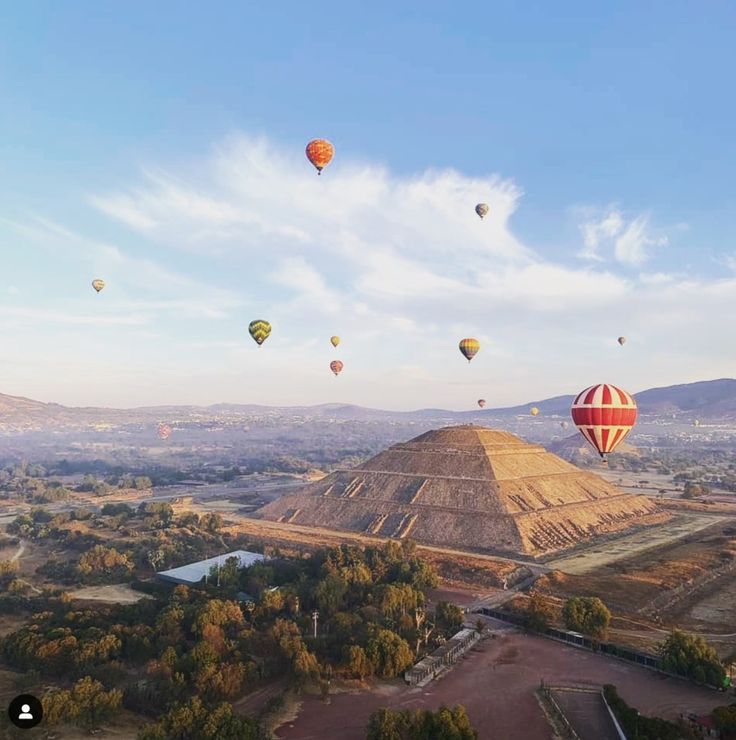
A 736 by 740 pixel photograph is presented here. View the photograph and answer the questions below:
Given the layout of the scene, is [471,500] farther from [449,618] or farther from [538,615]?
[449,618]

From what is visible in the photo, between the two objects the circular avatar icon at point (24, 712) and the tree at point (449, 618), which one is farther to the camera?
the tree at point (449, 618)

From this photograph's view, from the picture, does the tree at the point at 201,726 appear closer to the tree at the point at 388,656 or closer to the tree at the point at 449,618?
the tree at the point at 388,656

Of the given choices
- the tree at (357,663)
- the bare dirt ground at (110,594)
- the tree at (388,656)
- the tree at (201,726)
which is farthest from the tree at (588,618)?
the bare dirt ground at (110,594)

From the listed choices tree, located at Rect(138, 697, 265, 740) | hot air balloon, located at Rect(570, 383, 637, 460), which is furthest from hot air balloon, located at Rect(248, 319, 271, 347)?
tree, located at Rect(138, 697, 265, 740)

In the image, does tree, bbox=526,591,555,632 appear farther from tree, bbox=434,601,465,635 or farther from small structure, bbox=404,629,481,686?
tree, bbox=434,601,465,635

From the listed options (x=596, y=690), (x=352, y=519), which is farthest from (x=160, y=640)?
(x=352, y=519)

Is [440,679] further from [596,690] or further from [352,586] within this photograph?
[352,586]
